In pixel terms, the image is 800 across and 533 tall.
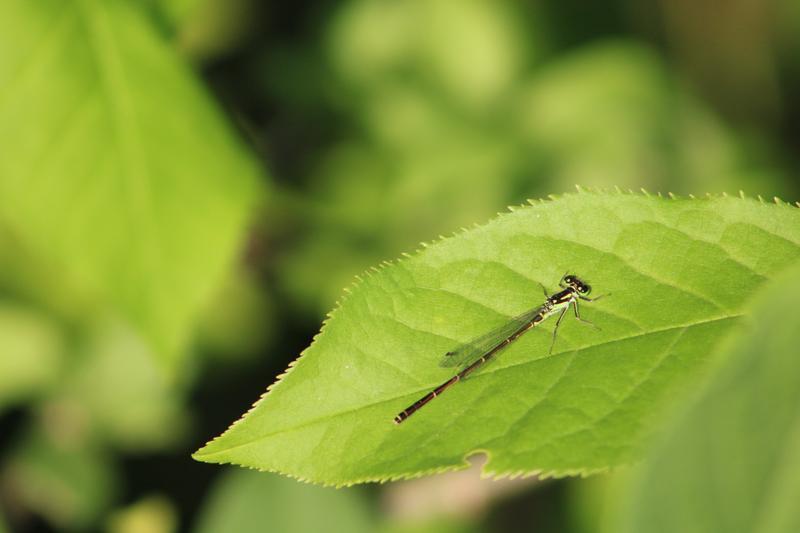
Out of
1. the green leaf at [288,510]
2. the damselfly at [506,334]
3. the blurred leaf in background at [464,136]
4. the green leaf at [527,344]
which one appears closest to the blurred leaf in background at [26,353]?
the blurred leaf in background at [464,136]

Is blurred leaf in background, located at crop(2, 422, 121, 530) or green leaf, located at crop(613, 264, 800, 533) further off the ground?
blurred leaf in background, located at crop(2, 422, 121, 530)

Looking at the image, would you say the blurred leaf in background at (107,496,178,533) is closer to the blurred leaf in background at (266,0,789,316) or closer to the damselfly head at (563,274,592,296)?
the blurred leaf in background at (266,0,789,316)

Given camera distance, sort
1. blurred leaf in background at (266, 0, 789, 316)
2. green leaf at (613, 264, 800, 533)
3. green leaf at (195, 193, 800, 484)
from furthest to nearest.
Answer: blurred leaf in background at (266, 0, 789, 316) < green leaf at (195, 193, 800, 484) < green leaf at (613, 264, 800, 533)

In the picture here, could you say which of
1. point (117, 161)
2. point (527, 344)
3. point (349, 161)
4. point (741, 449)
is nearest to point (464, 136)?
point (349, 161)

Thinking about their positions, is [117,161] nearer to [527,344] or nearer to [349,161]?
[527,344]

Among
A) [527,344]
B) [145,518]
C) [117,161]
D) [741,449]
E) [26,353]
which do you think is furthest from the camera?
[26,353]

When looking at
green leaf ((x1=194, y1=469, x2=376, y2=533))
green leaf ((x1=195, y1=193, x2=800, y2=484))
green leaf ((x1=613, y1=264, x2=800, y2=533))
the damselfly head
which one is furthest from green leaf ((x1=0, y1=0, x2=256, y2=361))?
green leaf ((x1=613, y1=264, x2=800, y2=533))

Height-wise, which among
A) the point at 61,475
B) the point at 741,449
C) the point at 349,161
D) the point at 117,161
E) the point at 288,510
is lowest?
the point at 741,449
